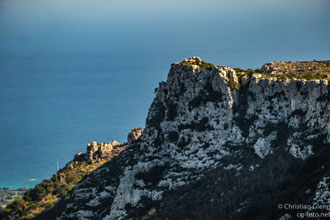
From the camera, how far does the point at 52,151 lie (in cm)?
19162

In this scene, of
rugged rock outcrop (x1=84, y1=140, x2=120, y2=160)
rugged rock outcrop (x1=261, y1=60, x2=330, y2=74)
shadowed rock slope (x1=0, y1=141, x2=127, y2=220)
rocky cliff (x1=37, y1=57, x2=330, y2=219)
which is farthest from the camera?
Result: rugged rock outcrop (x1=84, y1=140, x2=120, y2=160)

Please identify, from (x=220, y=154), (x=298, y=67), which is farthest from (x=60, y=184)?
(x=298, y=67)

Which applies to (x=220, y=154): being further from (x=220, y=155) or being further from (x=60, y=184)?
(x=60, y=184)

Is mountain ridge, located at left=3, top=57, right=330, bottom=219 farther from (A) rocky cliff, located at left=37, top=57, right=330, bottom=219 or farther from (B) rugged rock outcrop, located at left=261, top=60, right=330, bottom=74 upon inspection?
(B) rugged rock outcrop, located at left=261, top=60, right=330, bottom=74

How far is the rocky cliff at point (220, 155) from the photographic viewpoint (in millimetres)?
43438

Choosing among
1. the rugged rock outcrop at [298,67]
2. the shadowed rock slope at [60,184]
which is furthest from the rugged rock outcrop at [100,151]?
the rugged rock outcrop at [298,67]

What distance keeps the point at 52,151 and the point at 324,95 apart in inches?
6261

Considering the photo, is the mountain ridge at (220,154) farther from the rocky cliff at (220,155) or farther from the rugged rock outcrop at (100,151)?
the rugged rock outcrop at (100,151)

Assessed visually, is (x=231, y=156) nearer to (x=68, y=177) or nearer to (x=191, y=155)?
(x=191, y=155)

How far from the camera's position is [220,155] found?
52875mm

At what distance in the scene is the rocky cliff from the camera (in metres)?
43.4

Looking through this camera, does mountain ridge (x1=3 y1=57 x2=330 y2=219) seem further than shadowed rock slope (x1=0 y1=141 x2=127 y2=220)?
No

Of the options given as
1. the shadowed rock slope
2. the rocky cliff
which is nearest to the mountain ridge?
the rocky cliff

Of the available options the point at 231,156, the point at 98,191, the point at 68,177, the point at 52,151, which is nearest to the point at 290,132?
the point at 231,156
